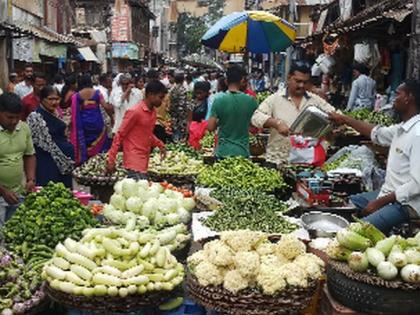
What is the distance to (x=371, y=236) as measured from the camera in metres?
3.98

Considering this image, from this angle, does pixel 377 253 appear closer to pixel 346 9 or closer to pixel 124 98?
pixel 124 98

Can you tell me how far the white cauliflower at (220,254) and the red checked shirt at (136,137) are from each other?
10.0ft

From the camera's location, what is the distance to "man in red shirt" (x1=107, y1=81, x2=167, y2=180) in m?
6.81

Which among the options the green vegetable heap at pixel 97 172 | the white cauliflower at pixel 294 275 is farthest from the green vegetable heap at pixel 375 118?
the white cauliflower at pixel 294 275

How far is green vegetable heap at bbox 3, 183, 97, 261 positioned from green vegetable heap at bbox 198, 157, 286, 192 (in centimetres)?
187

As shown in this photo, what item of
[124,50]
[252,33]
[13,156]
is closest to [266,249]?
[13,156]

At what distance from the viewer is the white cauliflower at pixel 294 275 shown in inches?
145

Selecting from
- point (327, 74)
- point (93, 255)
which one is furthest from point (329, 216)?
point (327, 74)

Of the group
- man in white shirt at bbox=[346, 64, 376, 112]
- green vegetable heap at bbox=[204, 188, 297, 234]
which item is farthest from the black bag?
green vegetable heap at bbox=[204, 188, 297, 234]

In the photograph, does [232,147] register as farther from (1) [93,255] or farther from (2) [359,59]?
(2) [359,59]

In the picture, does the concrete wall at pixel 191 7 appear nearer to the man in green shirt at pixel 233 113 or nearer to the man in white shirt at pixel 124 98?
the man in white shirt at pixel 124 98

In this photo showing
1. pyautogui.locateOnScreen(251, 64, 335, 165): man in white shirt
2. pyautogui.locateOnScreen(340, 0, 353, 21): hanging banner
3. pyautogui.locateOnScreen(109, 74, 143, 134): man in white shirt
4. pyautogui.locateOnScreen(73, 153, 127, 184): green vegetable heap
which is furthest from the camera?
pyautogui.locateOnScreen(340, 0, 353, 21): hanging banner

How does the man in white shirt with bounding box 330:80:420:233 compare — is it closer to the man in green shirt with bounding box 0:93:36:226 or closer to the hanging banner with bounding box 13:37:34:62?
the man in green shirt with bounding box 0:93:36:226

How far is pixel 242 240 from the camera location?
4.10 metres
